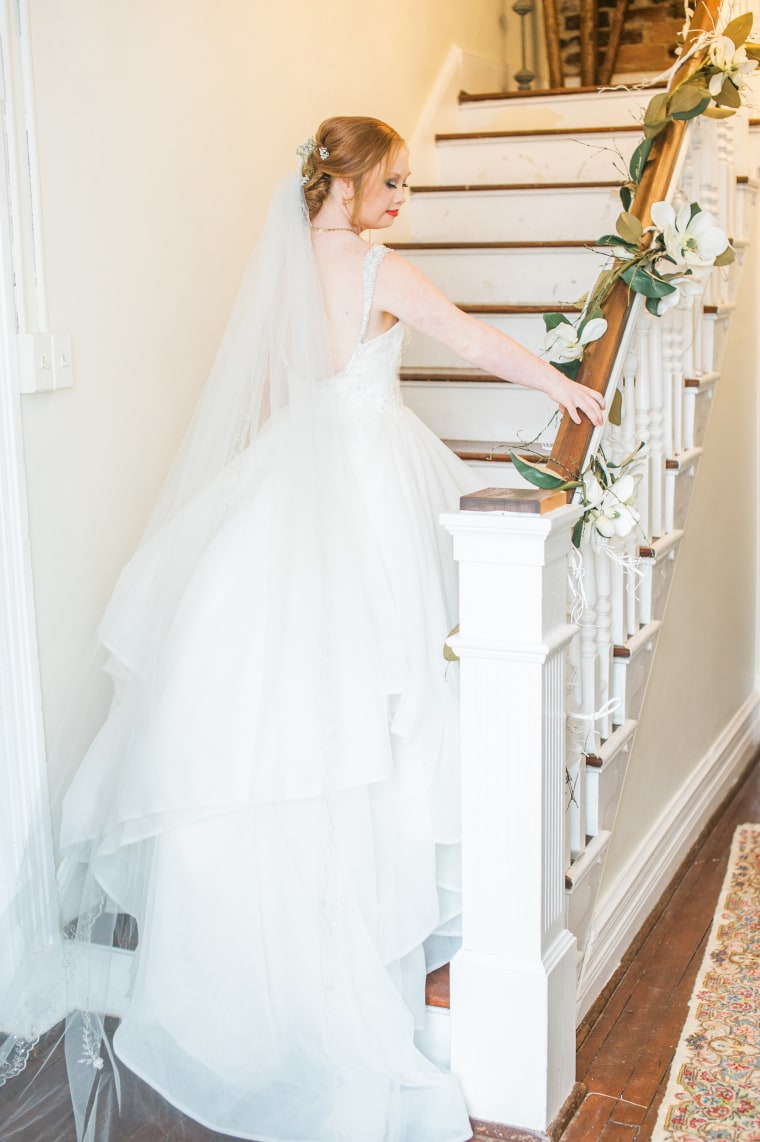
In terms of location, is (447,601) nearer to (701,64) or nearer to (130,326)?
(130,326)

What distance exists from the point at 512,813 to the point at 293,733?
0.41 meters

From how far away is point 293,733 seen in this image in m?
2.25

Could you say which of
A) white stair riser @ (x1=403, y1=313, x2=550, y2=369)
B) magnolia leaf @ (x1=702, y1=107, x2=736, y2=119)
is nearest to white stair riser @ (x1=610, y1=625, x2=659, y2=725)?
white stair riser @ (x1=403, y1=313, x2=550, y2=369)

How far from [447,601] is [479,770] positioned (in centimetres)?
43

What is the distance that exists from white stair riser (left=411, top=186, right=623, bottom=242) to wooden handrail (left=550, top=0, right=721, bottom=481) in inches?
33.9

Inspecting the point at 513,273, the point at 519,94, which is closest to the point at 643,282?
the point at 513,273

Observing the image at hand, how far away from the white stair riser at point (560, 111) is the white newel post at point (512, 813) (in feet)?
9.08

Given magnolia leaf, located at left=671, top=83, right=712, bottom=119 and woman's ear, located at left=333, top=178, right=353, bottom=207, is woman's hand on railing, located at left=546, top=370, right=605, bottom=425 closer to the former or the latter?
woman's ear, located at left=333, top=178, right=353, bottom=207

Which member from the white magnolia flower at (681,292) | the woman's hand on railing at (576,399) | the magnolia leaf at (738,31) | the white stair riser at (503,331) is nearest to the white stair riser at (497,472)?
the white stair riser at (503,331)

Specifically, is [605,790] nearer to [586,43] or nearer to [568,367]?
[568,367]

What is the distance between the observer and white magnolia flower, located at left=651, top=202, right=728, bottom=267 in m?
2.58

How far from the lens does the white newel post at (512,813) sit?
6.91ft

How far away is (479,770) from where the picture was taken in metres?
2.18

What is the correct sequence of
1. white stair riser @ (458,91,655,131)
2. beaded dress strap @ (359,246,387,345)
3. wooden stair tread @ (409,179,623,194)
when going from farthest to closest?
white stair riser @ (458,91,655,131)
wooden stair tread @ (409,179,623,194)
beaded dress strap @ (359,246,387,345)
